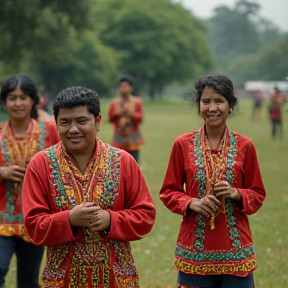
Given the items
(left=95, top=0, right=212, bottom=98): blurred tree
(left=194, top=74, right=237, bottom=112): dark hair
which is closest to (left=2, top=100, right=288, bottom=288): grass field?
(left=194, top=74, right=237, bottom=112): dark hair

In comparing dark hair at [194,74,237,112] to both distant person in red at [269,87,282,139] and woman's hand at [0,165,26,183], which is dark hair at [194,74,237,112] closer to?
woman's hand at [0,165,26,183]

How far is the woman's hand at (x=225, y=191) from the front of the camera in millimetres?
3852

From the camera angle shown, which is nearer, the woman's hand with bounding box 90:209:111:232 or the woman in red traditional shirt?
the woman's hand with bounding box 90:209:111:232

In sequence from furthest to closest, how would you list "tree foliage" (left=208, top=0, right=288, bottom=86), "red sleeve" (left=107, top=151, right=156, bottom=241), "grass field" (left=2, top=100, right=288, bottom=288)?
"tree foliage" (left=208, top=0, right=288, bottom=86)
"grass field" (left=2, top=100, right=288, bottom=288)
"red sleeve" (left=107, top=151, right=156, bottom=241)

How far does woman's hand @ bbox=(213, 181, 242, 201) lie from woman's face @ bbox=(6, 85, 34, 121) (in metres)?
1.80

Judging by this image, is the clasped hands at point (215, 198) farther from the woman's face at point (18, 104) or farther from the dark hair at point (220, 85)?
the woman's face at point (18, 104)

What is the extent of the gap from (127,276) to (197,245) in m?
0.70

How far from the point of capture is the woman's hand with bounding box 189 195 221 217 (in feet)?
12.6

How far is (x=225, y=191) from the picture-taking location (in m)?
3.85

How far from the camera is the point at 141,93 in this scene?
79062 mm

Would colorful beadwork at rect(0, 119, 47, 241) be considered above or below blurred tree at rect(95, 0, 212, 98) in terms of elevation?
below

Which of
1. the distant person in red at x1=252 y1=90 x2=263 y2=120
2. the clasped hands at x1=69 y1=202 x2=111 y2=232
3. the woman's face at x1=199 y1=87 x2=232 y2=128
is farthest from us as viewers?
the distant person in red at x1=252 y1=90 x2=263 y2=120

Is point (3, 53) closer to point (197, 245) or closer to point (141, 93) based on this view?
point (197, 245)

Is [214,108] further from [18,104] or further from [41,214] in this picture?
[18,104]
